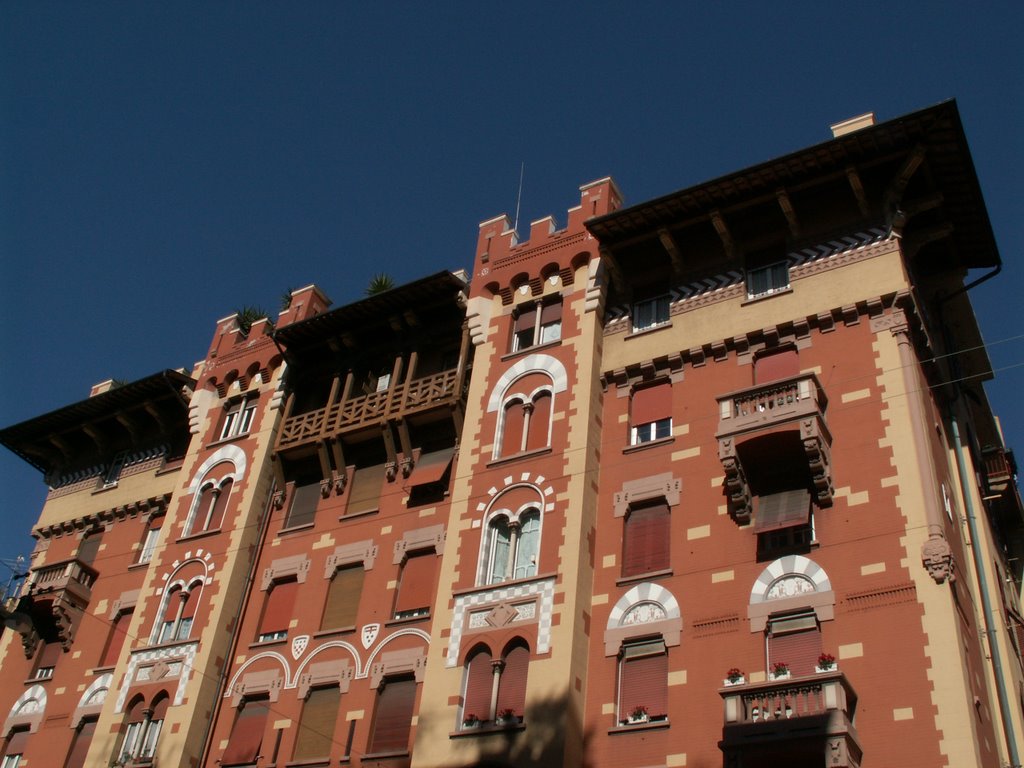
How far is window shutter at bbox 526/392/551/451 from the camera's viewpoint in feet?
93.8

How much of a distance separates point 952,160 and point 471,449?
44.7 feet

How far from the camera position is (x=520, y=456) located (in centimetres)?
2827

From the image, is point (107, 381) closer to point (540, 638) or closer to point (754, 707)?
point (540, 638)

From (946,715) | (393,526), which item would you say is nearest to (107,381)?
(393,526)

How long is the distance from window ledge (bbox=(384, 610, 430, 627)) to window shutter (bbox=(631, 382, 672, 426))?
6993 mm

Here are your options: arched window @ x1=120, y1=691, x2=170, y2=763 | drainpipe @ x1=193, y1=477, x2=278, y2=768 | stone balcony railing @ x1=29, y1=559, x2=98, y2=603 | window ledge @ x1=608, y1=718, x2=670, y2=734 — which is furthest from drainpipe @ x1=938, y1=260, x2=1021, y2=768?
stone balcony railing @ x1=29, y1=559, x2=98, y2=603

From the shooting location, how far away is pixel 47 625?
3534 cm

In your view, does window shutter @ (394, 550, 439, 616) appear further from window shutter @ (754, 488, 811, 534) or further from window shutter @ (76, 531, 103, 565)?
window shutter @ (76, 531, 103, 565)

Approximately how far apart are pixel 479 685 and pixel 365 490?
881cm

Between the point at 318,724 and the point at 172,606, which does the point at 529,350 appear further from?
the point at 172,606

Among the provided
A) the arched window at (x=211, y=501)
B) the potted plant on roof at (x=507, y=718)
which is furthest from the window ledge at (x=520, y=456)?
the arched window at (x=211, y=501)

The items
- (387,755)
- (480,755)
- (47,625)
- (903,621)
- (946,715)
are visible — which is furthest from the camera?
(47,625)

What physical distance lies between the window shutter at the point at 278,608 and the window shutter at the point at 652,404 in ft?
34.4

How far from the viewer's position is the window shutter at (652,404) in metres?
27.9
